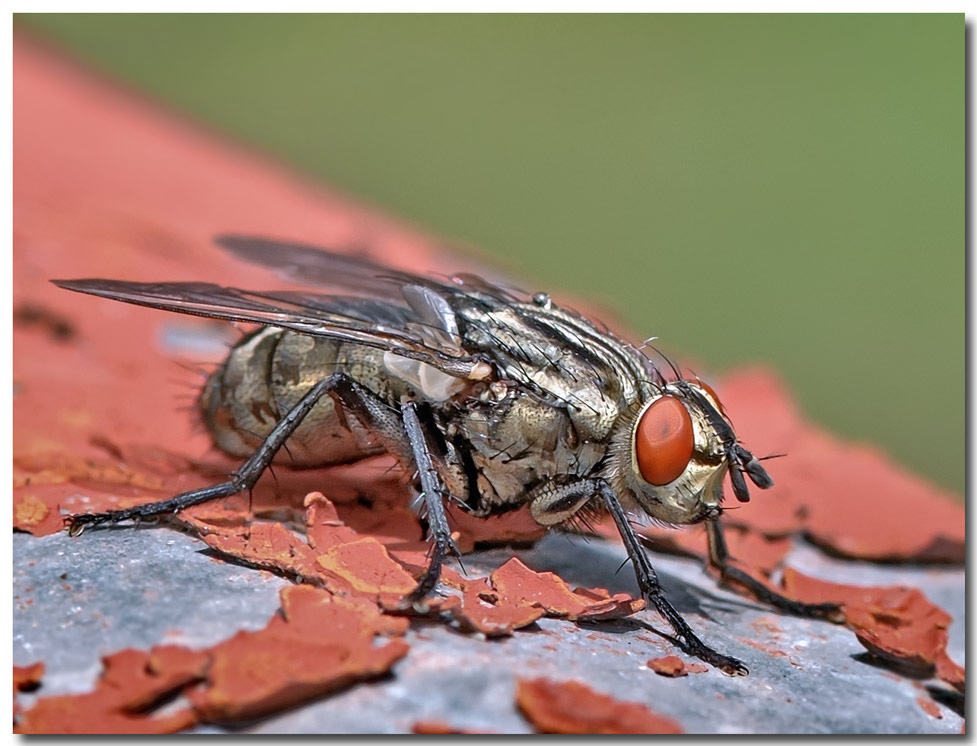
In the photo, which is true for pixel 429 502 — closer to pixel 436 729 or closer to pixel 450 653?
pixel 450 653

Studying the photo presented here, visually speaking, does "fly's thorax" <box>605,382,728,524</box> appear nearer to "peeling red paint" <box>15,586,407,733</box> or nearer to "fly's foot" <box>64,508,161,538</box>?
"peeling red paint" <box>15,586,407,733</box>

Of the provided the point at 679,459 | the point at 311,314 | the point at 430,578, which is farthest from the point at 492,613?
the point at 311,314

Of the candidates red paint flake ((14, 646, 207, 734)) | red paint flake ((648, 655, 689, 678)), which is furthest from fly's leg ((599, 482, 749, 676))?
red paint flake ((14, 646, 207, 734))

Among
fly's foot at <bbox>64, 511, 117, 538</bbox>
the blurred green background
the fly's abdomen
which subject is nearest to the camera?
fly's foot at <bbox>64, 511, 117, 538</bbox>

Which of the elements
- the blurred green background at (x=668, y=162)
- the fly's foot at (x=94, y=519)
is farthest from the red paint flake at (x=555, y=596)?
the blurred green background at (x=668, y=162)

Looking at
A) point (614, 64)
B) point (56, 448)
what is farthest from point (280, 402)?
point (614, 64)

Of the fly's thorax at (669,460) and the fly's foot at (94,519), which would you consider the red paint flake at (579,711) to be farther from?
the fly's foot at (94,519)
